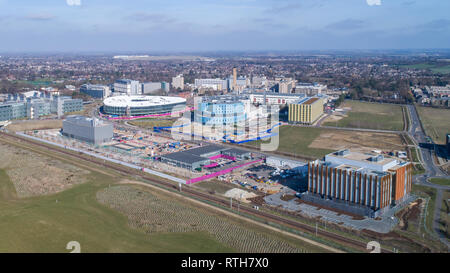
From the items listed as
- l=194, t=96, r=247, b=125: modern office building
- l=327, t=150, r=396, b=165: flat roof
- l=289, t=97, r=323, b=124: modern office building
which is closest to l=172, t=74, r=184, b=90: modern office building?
l=194, t=96, r=247, b=125: modern office building

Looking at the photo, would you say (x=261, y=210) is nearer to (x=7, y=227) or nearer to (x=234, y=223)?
(x=234, y=223)

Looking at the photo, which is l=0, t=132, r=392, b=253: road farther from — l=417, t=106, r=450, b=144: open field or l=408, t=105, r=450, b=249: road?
l=417, t=106, r=450, b=144: open field

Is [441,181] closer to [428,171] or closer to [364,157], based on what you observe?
[428,171]

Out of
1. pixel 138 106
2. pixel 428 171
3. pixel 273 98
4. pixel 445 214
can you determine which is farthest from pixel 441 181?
pixel 138 106

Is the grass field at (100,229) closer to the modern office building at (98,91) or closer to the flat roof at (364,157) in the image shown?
the flat roof at (364,157)

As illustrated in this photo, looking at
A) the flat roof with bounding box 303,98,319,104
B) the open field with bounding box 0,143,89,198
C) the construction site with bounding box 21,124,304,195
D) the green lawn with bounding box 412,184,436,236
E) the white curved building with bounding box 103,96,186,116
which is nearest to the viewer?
the green lawn with bounding box 412,184,436,236

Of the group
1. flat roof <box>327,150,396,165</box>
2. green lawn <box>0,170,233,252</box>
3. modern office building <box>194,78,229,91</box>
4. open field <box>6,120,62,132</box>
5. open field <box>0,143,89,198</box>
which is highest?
modern office building <box>194,78,229,91</box>

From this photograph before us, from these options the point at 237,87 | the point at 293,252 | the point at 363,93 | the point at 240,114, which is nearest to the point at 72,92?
the point at 237,87
